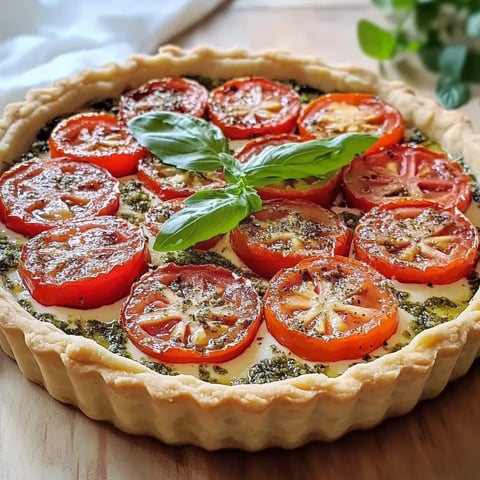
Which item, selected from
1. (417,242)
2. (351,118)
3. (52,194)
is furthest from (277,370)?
(351,118)

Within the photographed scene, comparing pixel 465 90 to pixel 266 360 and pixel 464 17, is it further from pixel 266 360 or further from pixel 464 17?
pixel 266 360

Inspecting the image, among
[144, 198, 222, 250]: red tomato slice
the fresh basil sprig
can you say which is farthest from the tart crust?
[144, 198, 222, 250]: red tomato slice

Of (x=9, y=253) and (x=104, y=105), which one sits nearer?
(x=9, y=253)

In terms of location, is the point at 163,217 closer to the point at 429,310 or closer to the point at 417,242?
the point at 417,242

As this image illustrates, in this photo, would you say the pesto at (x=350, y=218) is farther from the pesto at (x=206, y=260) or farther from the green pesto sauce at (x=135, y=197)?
the green pesto sauce at (x=135, y=197)

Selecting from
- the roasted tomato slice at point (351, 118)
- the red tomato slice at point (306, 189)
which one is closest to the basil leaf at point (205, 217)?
the red tomato slice at point (306, 189)

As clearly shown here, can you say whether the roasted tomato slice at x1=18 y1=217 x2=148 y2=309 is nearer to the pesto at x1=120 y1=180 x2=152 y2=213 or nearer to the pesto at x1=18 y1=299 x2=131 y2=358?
the pesto at x1=18 y1=299 x2=131 y2=358

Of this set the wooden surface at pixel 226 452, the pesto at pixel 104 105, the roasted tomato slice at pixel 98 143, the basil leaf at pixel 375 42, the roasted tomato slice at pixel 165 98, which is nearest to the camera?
the wooden surface at pixel 226 452

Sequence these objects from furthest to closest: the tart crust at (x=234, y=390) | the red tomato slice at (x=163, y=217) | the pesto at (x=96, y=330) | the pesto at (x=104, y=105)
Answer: the pesto at (x=104, y=105) < the red tomato slice at (x=163, y=217) < the pesto at (x=96, y=330) < the tart crust at (x=234, y=390)
